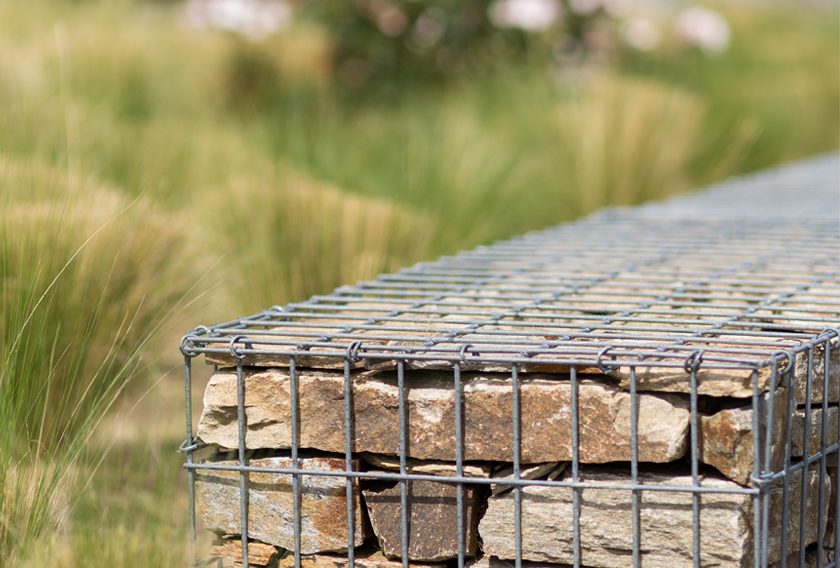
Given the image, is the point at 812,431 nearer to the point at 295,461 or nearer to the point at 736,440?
the point at 736,440

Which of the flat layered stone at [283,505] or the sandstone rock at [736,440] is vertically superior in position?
the sandstone rock at [736,440]

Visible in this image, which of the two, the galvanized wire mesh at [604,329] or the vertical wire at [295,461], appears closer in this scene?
the galvanized wire mesh at [604,329]

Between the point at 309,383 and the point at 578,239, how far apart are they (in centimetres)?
174

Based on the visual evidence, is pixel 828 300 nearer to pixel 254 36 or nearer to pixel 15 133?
pixel 15 133

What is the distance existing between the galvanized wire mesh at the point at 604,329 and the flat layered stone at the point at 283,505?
0.11ft

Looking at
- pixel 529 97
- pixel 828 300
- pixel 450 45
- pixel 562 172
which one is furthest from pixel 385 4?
pixel 828 300

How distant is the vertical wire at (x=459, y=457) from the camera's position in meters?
1.72

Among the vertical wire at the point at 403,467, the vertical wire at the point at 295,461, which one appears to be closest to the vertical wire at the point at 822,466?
the vertical wire at the point at 403,467

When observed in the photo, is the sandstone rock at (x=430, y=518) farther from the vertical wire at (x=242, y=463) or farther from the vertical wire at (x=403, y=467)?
the vertical wire at (x=242, y=463)

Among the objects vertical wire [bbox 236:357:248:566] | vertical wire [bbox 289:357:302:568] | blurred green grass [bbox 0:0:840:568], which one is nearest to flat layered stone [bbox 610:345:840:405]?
vertical wire [bbox 289:357:302:568]

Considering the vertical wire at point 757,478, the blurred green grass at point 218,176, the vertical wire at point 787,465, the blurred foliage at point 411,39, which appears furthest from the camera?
the blurred foliage at point 411,39

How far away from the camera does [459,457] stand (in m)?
1.73

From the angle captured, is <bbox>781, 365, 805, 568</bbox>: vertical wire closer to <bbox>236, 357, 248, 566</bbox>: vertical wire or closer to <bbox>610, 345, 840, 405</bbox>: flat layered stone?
<bbox>610, 345, 840, 405</bbox>: flat layered stone

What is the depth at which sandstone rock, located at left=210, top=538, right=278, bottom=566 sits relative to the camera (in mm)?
1888
